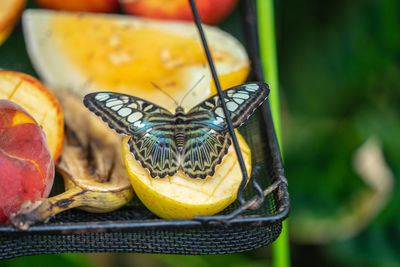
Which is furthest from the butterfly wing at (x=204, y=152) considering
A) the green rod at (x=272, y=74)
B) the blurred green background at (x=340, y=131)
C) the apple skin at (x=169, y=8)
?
the blurred green background at (x=340, y=131)

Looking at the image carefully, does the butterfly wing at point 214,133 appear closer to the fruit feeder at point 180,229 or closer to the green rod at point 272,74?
the fruit feeder at point 180,229

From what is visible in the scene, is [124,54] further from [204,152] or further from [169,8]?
[204,152]

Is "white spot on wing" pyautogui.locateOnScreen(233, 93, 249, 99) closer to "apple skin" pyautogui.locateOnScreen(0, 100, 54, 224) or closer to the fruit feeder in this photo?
the fruit feeder

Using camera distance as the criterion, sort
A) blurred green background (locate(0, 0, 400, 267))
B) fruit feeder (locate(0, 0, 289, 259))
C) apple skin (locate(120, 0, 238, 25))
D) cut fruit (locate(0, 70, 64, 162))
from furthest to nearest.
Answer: blurred green background (locate(0, 0, 400, 267))
apple skin (locate(120, 0, 238, 25))
cut fruit (locate(0, 70, 64, 162))
fruit feeder (locate(0, 0, 289, 259))

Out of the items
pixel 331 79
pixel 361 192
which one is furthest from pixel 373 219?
pixel 331 79

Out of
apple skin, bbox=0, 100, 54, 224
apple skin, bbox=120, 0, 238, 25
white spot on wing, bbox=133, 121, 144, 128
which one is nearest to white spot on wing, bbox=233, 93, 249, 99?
white spot on wing, bbox=133, 121, 144, 128

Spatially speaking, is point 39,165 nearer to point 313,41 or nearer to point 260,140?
point 260,140
